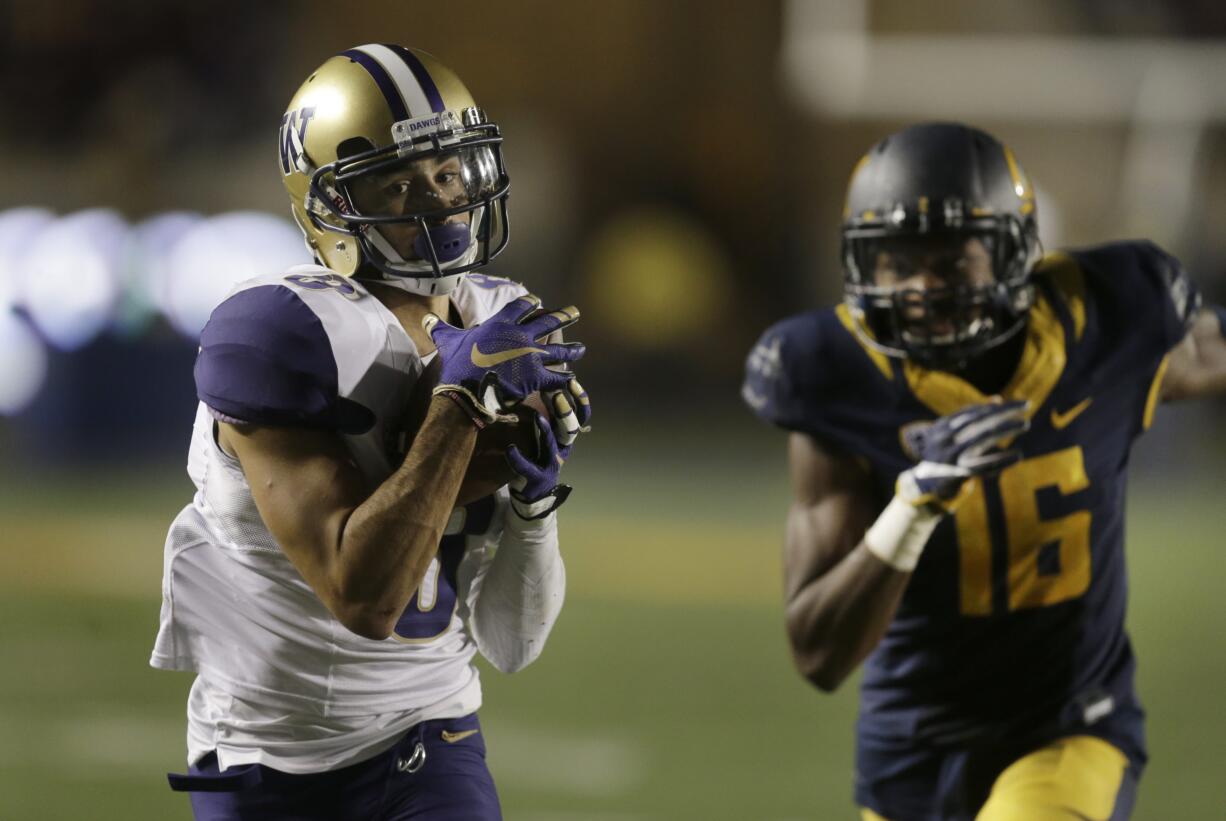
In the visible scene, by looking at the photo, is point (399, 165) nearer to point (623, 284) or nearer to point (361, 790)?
point (361, 790)

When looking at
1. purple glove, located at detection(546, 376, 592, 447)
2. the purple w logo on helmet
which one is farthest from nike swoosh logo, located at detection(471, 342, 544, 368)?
the purple w logo on helmet

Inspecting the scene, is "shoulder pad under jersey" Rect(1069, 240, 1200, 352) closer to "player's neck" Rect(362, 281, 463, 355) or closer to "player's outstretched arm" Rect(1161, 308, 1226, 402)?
"player's outstretched arm" Rect(1161, 308, 1226, 402)

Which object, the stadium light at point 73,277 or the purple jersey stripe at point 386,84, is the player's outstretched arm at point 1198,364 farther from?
the stadium light at point 73,277

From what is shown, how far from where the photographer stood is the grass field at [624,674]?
15.9ft

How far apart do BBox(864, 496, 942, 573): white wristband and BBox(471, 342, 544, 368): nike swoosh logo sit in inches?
33.2

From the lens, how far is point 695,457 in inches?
421

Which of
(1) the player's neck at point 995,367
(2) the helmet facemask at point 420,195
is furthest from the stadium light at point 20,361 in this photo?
(2) the helmet facemask at point 420,195

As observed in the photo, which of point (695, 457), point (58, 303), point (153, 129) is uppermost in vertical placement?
point (153, 129)

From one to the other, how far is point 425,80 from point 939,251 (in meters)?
1.02

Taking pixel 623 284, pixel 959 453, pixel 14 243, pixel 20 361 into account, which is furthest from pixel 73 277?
pixel 959 453

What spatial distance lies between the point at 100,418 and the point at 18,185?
382 centimetres

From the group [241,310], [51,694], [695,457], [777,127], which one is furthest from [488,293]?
[777,127]

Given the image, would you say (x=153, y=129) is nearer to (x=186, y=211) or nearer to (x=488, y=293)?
(x=186, y=211)

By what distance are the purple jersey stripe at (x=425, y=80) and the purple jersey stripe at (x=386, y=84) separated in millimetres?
39
